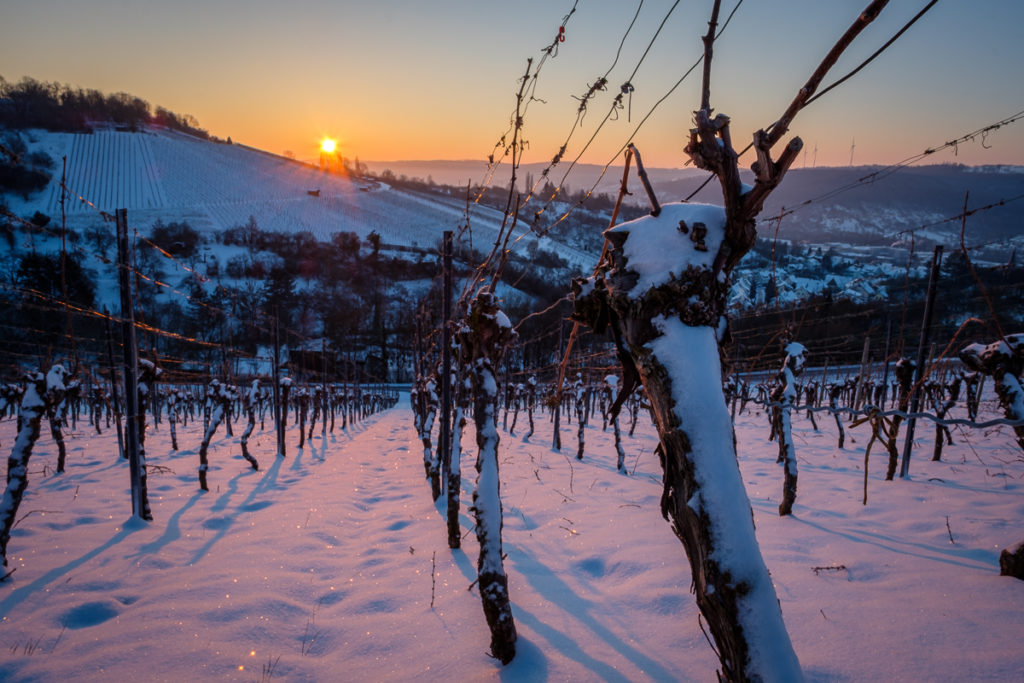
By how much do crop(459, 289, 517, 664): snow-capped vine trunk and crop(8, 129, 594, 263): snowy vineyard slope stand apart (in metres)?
68.2

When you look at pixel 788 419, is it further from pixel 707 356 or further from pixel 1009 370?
pixel 707 356

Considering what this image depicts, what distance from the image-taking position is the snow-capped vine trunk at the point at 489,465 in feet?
11.0

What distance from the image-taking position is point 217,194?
89.1m

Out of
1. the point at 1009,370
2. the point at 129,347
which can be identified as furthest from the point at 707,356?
the point at 129,347

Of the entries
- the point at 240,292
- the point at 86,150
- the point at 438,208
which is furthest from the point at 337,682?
the point at 86,150

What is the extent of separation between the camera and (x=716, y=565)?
5.58 ft

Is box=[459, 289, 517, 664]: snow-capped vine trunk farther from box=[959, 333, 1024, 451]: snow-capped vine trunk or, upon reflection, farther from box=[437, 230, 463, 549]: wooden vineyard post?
box=[959, 333, 1024, 451]: snow-capped vine trunk

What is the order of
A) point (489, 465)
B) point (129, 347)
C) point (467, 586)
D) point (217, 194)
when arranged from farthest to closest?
1. point (217, 194)
2. point (129, 347)
3. point (467, 586)
4. point (489, 465)

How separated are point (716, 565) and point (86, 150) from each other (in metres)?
128

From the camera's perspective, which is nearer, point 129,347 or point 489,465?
point 489,465

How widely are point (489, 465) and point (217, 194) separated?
108968 mm

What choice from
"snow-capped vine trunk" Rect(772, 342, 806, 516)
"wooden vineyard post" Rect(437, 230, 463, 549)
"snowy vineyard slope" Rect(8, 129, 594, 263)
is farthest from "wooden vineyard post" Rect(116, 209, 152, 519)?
"snowy vineyard slope" Rect(8, 129, 594, 263)

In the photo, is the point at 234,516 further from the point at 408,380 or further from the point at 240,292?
the point at 240,292

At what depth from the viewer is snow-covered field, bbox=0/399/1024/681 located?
11.0 ft
